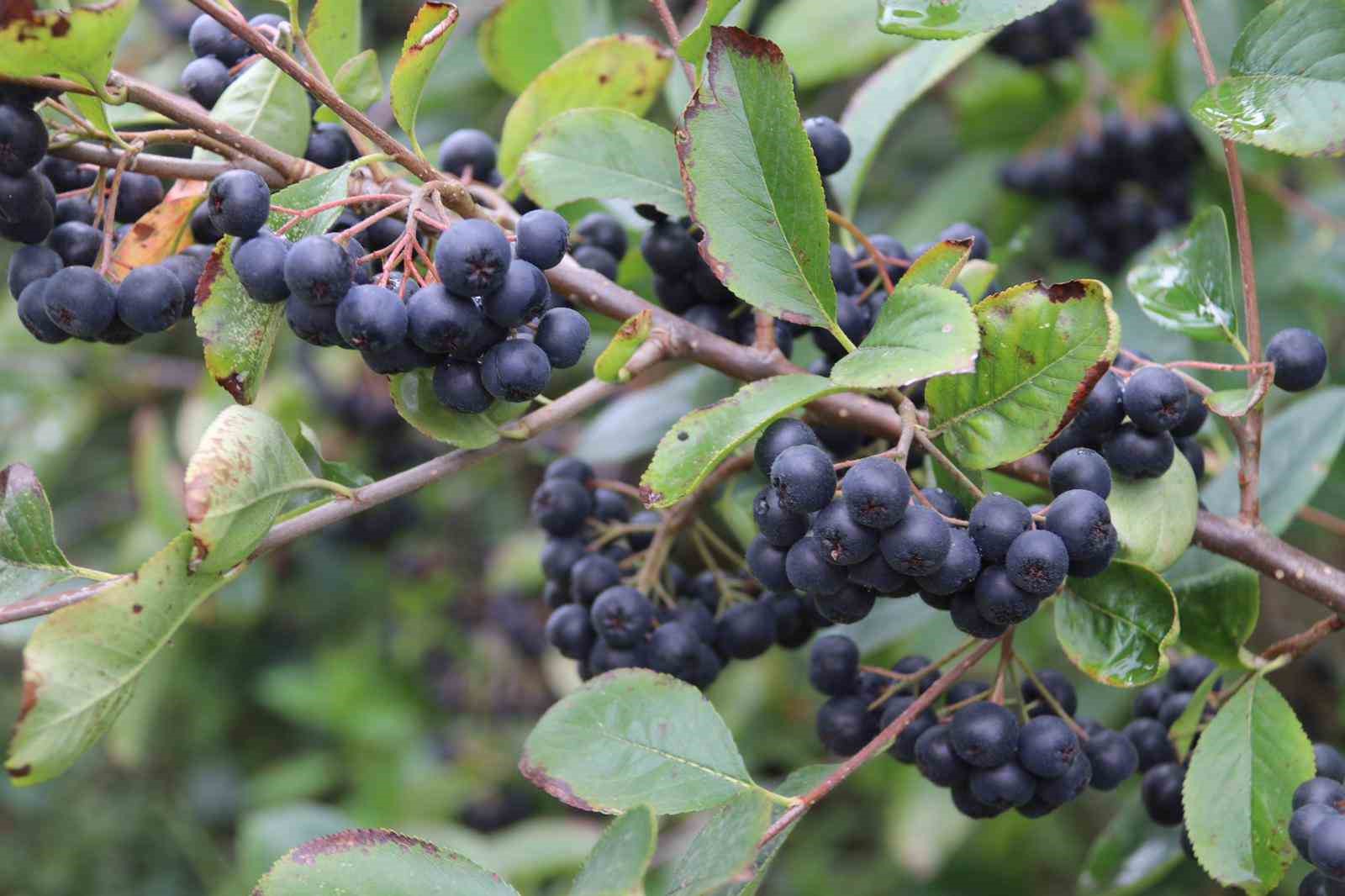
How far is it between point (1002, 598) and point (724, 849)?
0.32 meters

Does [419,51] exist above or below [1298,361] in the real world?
above

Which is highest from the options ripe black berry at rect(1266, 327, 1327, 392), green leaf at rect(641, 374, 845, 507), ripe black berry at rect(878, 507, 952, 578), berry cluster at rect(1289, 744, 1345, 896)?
green leaf at rect(641, 374, 845, 507)

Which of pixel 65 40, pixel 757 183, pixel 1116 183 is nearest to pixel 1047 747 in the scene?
pixel 757 183

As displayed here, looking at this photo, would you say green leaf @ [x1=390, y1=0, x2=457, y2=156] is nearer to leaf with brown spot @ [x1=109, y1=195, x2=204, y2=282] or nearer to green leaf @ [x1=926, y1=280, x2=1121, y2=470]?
leaf with brown spot @ [x1=109, y1=195, x2=204, y2=282]

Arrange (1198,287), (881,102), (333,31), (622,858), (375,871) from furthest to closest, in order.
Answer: (881,102), (1198,287), (333,31), (375,871), (622,858)

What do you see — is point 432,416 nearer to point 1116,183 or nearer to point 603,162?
point 603,162

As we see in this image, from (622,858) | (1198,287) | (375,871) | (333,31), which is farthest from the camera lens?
(1198,287)

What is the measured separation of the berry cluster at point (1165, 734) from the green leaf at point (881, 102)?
2.29 feet

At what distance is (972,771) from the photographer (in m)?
1.23

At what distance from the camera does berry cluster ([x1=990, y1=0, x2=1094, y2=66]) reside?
7.98ft

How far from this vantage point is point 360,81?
48.5 inches

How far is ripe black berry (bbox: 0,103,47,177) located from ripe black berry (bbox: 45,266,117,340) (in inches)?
4.3

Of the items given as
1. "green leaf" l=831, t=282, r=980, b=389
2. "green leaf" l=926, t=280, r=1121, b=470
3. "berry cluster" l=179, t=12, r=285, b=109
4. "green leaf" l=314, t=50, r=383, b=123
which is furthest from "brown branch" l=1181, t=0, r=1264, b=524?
"berry cluster" l=179, t=12, r=285, b=109

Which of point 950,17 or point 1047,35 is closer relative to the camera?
point 950,17
